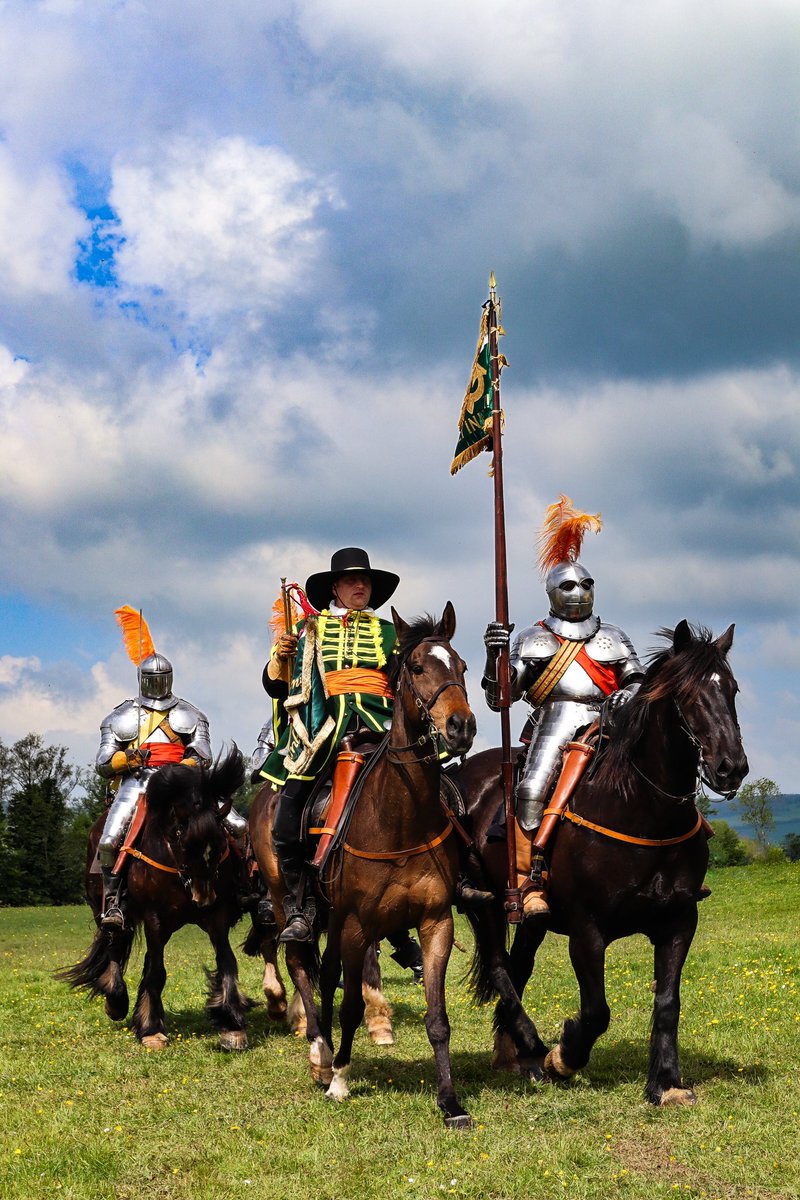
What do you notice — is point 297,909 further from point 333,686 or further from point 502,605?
point 502,605

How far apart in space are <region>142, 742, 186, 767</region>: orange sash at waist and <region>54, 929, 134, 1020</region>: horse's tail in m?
1.78

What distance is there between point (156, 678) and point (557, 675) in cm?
514

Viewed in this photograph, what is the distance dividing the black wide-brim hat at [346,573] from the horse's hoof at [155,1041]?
4323 millimetres

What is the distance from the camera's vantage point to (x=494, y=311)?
34.3 ft

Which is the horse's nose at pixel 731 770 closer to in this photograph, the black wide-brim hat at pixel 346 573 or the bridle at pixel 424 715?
the bridle at pixel 424 715

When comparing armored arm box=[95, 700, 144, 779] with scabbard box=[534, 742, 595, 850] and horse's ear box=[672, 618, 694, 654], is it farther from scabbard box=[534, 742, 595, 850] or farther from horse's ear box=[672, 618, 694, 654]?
horse's ear box=[672, 618, 694, 654]

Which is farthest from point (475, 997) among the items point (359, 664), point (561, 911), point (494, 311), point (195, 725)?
point (494, 311)

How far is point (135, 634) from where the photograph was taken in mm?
13594

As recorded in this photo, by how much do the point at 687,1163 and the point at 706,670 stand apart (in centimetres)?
294

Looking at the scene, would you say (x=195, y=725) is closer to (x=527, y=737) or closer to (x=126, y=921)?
(x=126, y=921)

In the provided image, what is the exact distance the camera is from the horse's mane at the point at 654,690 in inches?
310

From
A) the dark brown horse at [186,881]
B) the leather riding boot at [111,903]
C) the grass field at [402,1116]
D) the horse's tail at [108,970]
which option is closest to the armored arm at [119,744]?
the dark brown horse at [186,881]

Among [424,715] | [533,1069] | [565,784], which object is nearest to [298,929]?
[533,1069]

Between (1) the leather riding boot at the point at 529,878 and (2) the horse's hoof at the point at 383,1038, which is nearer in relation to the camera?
(1) the leather riding boot at the point at 529,878
